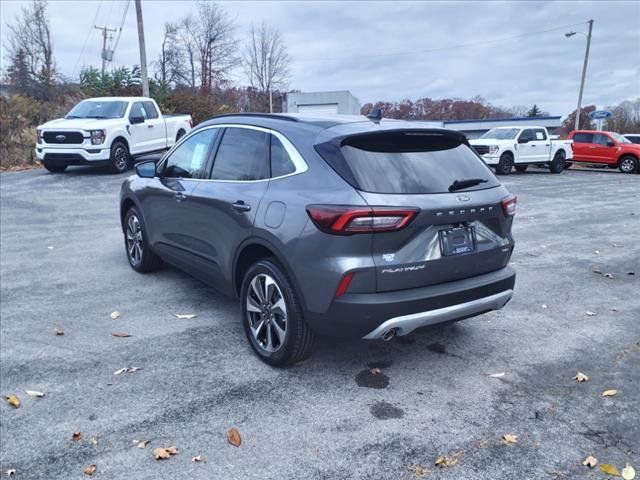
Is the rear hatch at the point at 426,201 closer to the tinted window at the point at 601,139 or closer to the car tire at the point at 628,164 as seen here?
the car tire at the point at 628,164

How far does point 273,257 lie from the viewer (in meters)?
3.73

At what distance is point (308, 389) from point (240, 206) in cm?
143

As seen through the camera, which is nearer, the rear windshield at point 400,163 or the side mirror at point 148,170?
the rear windshield at point 400,163

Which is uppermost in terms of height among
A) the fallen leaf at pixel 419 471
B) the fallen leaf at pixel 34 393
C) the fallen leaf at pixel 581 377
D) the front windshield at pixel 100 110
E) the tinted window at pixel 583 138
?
the front windshield at pixel 100 110

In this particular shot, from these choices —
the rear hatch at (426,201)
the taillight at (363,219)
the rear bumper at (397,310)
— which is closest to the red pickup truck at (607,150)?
the rear hatch at (426,201)

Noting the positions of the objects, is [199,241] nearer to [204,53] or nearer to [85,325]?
[85,325]

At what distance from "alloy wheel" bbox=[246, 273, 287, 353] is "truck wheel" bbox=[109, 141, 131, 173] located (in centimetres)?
1192

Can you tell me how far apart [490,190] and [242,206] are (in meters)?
1.82

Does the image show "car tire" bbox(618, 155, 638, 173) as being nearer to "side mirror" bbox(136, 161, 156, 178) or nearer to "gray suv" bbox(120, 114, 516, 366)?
"gray suv" bbox(120, 114, 516, 366)

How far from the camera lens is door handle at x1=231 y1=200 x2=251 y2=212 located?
389 centimetres

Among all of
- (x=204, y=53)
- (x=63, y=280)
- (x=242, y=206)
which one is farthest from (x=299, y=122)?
(x=204, y=53)

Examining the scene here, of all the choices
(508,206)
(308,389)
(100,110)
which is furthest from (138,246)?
(100,110)

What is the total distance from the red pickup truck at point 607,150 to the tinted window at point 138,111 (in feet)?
63.9

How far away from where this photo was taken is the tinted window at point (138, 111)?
597 inches
